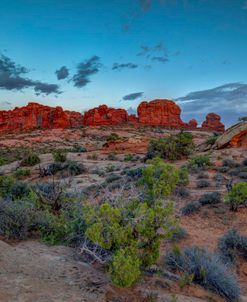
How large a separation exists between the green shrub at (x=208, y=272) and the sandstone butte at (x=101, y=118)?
76.3m

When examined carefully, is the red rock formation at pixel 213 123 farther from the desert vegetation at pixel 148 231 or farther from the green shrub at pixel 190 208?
the green shrub at pixel 190 208

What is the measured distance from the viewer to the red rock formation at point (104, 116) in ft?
268

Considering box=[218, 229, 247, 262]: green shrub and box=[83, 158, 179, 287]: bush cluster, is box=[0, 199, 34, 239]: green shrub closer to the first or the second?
box=[83, 158, 179, 287]: bush cluster

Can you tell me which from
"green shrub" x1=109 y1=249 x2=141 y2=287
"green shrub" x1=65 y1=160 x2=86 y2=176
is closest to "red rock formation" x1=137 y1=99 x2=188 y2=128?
"green shrub" x1=65 y1=160 x2=86 y2=176

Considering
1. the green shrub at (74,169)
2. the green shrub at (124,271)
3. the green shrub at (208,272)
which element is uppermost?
the green shrub at (124,271)

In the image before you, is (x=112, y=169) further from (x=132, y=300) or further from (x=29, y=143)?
(x=29, y=143)

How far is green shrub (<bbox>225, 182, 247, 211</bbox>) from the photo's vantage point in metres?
9.39

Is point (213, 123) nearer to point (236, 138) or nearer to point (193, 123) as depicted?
point (193, 123)

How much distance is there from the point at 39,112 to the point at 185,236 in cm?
8748

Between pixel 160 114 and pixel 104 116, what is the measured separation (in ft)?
53.8

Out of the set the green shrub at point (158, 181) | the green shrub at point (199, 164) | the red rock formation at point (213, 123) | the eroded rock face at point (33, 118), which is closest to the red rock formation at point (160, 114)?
the red rock formation at point (213, 123)

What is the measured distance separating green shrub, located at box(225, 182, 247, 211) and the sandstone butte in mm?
72233

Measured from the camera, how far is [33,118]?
89.9 meters

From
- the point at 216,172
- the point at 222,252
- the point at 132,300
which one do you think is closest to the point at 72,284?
the point at 132,300
